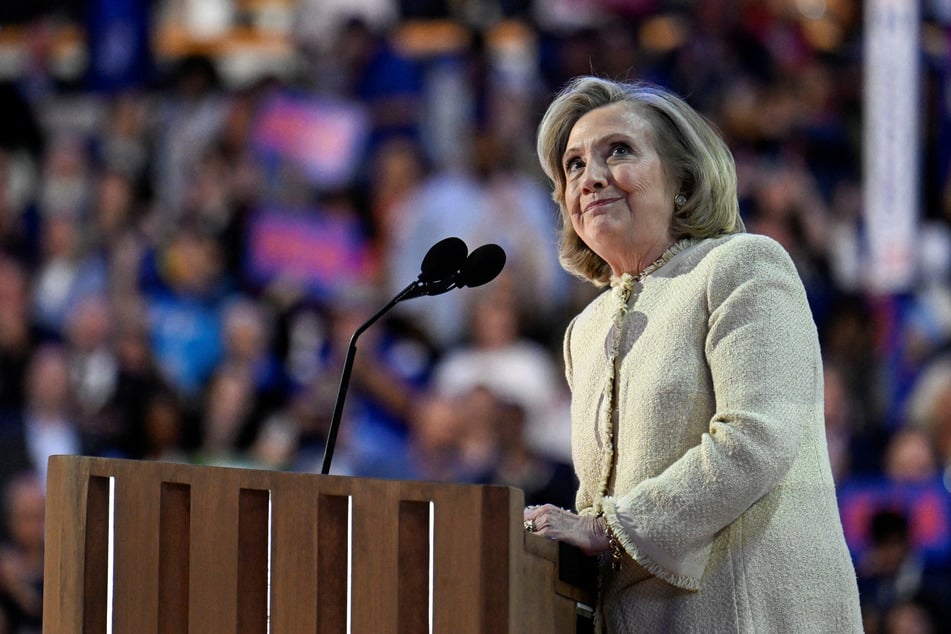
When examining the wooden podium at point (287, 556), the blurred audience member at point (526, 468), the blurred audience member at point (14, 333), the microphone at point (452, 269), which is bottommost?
the wooden podium at point (287, 556)

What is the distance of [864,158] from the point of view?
18.7 ft

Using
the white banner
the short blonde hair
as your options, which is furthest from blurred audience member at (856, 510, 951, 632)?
the short blonde hair

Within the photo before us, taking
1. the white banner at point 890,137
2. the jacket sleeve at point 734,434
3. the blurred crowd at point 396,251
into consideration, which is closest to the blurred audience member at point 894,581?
the blurred crowd at point 396,251

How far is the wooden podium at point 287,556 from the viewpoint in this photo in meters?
1.76

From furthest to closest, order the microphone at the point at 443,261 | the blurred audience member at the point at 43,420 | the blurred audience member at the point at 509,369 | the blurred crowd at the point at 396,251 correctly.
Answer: the blurred audience member at the point at 43,420 < the blurred audience member at the point at 509,369 < the blurred crowd at the point at 396,251 < the microphone at the point at 443,261

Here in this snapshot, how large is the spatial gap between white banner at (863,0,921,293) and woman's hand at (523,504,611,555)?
3896mm

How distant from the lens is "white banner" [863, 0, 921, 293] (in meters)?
5.57

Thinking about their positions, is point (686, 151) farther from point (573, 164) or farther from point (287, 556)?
point (287, 556)

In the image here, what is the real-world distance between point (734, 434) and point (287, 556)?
659 mm

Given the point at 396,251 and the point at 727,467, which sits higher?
the point at 396,251

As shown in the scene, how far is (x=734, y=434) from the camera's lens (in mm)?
1899

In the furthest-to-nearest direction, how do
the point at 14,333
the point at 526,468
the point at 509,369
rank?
the point at 14,333
the point at 509,369
the point at 526,468

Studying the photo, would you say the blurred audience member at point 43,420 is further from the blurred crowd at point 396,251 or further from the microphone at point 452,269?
the microphone at point 452,269

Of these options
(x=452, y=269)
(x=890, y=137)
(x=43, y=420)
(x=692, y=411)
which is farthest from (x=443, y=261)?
(x=43, y=420)
